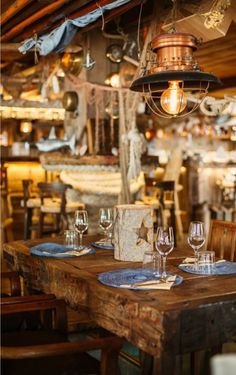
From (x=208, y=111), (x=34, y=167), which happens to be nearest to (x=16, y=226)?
(x=34, y=167)

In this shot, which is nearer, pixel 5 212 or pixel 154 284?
pixel 154 284

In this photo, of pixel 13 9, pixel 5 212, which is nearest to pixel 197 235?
pixel 13 9

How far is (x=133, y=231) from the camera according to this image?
2.81 m

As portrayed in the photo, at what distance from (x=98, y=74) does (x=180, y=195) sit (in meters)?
3.85

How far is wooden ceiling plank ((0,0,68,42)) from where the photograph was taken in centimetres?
403

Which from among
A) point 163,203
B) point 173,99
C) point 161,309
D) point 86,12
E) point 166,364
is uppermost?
point 86,12

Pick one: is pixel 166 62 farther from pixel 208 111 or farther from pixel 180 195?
pixel 180 195

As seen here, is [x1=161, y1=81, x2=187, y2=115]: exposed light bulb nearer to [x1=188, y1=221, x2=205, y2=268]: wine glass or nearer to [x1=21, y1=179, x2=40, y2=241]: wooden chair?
[x1=188, y1=221, x2=205, y2=268]: wine glass

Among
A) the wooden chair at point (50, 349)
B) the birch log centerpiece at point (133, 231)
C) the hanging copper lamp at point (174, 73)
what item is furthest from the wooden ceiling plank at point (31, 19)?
the wooden chair at point (50, 349)

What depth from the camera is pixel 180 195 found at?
9641 mm

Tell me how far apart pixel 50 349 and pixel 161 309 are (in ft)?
1.42

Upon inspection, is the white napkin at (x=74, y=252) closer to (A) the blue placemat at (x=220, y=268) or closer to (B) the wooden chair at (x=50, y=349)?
(B) the wooden chair at (x=50, y=349)

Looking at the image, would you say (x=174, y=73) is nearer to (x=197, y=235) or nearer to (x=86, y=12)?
(x=197, y=235)

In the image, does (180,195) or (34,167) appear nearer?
(34,167)
